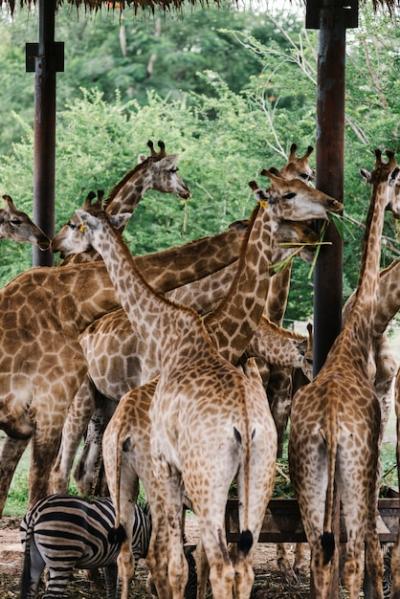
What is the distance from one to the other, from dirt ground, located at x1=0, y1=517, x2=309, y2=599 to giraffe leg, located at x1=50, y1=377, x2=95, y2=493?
23.0 inches

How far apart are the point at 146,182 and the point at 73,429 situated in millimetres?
2263

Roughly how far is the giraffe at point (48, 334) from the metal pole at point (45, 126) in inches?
78.5

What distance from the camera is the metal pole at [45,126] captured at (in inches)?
355

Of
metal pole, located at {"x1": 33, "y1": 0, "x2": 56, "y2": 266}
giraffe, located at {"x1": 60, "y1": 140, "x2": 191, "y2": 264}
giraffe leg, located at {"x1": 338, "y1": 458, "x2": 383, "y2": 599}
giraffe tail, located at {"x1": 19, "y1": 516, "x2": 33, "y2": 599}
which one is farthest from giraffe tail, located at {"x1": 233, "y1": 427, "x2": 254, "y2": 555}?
metal pole, located at {"x1": 33, "y1": 0, "x2": 56, "y2": 266}

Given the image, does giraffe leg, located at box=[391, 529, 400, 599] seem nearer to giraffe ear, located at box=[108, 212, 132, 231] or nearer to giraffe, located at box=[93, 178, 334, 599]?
giraffe, located at box=[93, 178, 334, 599]

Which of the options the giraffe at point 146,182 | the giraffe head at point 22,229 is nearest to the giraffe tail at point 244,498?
the giraffe head at point 22,229

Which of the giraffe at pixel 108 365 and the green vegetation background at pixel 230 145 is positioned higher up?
the green vegetation background at pixel 230 145

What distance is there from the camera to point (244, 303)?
6520 millimetres

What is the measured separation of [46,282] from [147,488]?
59.8 inches

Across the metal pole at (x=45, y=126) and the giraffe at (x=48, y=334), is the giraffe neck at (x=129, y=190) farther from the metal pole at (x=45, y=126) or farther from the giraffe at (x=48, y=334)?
the giraffe at (x=48, y=334)

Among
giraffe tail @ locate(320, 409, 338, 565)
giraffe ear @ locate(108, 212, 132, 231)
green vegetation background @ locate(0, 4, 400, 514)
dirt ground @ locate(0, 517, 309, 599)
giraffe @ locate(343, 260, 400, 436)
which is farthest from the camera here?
green vegetation background @ locate(0, 4, 400, 514)

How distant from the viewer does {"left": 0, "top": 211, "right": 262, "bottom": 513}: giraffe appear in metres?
6.72

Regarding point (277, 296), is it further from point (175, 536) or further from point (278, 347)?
point (175, 536)

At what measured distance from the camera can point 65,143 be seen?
15.3 m
